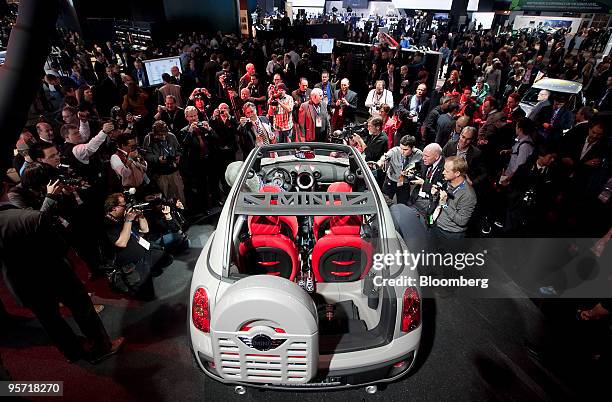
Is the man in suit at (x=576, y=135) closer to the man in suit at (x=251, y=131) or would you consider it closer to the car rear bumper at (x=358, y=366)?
the car rear bumper at (x=358, y=366)

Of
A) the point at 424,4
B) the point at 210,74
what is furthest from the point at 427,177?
the point at 424,4

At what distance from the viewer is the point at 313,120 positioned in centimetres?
632

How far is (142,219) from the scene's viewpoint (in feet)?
11.2

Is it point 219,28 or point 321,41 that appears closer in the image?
point 321,41

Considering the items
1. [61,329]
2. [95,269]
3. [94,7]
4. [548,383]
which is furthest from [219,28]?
[548,383]

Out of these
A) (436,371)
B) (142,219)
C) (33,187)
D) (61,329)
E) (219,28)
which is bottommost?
(436,371)

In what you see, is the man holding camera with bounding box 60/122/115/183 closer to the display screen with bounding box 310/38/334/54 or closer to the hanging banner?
the display screen with bounding box 310/38/334/54

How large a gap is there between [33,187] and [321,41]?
13.3 metres

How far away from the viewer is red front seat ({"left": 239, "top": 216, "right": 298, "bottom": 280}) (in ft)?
8.84

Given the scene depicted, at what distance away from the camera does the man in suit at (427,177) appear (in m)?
3.99

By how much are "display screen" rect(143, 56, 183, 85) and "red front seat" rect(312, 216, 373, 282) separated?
8220mm

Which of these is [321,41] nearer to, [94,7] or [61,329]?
[94,7]

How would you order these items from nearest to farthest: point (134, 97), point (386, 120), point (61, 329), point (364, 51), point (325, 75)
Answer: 1. point (61, 329)
2. point (386, 120)
3. point (134, 97)
4. point (325, 75)
5. point (364, 51)

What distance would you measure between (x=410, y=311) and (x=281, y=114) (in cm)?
510
